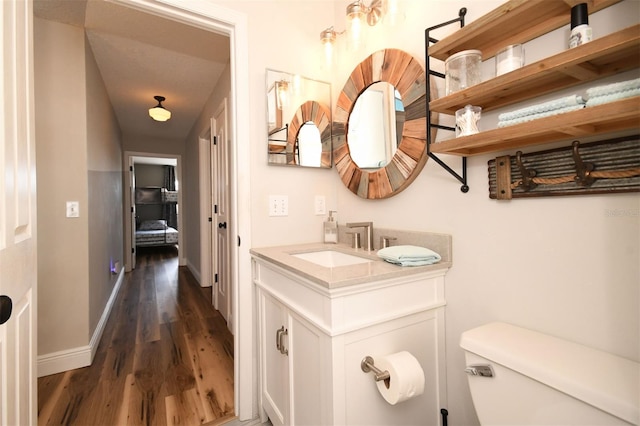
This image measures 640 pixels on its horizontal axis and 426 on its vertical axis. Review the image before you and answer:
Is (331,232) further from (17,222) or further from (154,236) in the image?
(154,236)

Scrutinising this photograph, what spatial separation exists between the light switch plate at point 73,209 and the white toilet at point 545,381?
2.59 m

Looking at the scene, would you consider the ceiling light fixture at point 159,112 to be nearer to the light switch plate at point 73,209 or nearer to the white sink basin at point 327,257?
the light switch plate at point 73,209

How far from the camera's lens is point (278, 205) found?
5.36ft

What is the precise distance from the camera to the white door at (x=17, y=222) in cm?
75

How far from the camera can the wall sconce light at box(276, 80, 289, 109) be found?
162cm

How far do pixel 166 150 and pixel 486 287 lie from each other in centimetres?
587

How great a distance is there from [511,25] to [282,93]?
110 cm

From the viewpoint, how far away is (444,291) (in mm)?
1191

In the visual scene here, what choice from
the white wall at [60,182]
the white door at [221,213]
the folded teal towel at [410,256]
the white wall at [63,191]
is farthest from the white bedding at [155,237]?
the folded teal towel at [410,256]

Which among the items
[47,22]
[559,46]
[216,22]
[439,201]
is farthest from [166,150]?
[559,46]

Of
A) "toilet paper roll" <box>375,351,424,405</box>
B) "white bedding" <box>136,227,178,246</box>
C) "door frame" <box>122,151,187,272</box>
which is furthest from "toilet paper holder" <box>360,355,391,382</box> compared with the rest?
"white bedding" <box>136,227,178,246</box>

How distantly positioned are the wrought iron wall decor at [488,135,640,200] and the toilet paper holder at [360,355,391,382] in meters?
0.71

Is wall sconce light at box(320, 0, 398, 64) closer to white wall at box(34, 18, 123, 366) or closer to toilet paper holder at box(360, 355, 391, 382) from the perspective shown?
toilet paper holder at box(360, 355, 391, 382)

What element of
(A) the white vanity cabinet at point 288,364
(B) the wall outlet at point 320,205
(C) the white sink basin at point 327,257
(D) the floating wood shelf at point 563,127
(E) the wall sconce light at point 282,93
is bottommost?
(A) the white vanity cabinet at point 288,364
